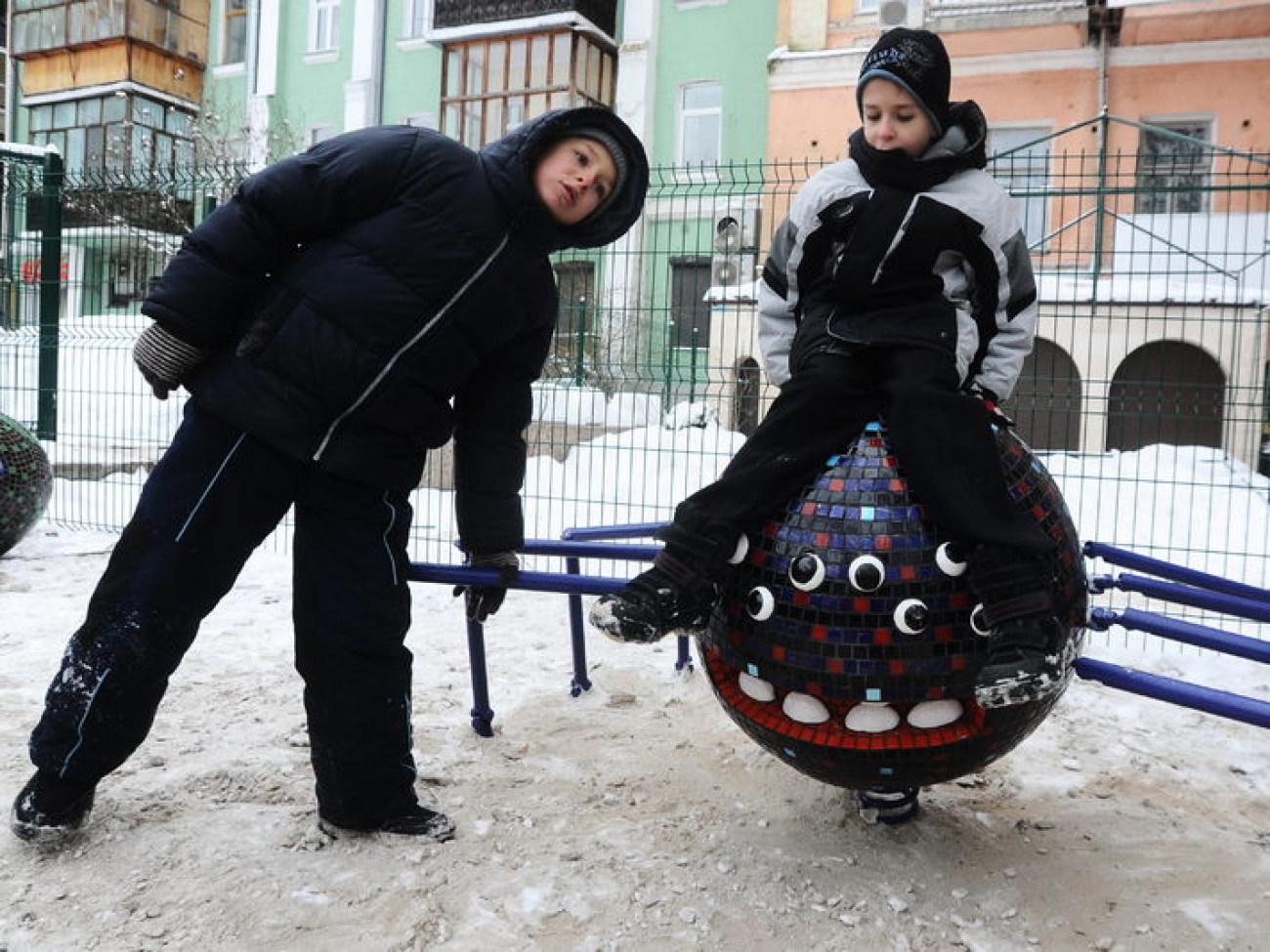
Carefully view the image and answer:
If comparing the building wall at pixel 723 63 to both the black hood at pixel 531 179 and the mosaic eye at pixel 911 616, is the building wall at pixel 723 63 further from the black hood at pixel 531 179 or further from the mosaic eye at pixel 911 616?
the mosaic eye at pixel 911 616

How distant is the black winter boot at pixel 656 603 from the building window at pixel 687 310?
4.31 meters

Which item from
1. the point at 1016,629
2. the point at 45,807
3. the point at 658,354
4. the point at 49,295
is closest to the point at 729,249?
the point at 658,354

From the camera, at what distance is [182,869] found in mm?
2832

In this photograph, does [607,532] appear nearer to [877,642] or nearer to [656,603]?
[656,603]

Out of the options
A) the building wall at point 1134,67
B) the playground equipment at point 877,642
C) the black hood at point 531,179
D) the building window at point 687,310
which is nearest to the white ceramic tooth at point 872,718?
the playground equipment at point 877,642

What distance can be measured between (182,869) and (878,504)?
78.7 inches

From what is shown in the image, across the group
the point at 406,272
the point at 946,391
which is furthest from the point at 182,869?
the point at 946,391

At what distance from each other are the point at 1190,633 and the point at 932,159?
1277 millimetres

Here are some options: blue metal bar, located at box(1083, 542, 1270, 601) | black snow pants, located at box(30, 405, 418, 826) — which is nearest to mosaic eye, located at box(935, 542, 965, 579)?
blue metal bar, located at box(1083, 542, 1270, 601)

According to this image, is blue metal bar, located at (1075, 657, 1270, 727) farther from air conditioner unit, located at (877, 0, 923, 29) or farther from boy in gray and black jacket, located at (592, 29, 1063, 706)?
air conditioner unit, located at (877, 0, 923, 29)

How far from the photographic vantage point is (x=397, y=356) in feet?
9.22

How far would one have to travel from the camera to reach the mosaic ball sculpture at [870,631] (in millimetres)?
2377

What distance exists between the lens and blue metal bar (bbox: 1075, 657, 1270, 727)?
89.2 inches

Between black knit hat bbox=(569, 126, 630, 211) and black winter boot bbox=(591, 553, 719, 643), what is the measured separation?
1008 mm
